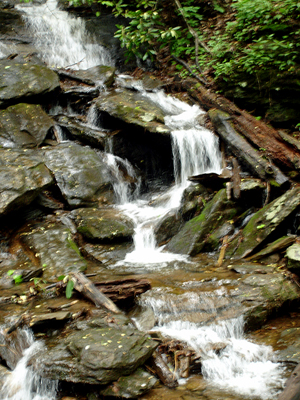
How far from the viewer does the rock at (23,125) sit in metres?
8.20

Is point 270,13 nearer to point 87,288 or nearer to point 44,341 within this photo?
point 87,288

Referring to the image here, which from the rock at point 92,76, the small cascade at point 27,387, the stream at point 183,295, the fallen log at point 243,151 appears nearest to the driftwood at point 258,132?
the fallen log at point 243,151

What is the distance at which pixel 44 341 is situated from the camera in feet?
11.6

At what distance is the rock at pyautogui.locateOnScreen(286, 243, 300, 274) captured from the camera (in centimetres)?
447

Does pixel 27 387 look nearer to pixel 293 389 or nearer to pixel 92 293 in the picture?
pixel 92 293

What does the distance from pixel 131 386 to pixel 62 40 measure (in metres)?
13.6

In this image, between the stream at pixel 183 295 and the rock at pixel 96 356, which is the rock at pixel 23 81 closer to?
the stream at pixel 183 295

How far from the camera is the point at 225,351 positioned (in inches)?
143

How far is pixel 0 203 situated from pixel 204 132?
5.29 meters

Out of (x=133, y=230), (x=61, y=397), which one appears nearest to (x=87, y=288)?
(x=61, y=397)

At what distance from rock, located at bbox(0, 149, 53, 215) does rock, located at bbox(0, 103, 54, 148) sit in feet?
3.14

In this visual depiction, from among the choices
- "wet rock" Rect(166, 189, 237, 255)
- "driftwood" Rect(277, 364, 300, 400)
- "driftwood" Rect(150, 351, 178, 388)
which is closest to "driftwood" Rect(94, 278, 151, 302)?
"driftwood" Rect(150, 351, 178, 388)

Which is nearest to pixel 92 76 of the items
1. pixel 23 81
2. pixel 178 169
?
pixel 23 81

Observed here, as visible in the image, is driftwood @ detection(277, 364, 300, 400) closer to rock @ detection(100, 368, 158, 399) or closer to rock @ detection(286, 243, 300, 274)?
rock @ detection(100, 368, 158, 399)
